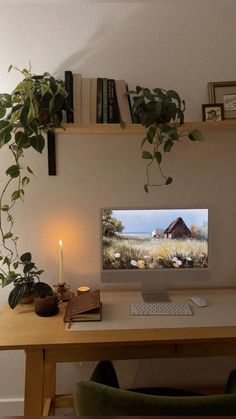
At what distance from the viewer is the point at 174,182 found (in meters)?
1.59

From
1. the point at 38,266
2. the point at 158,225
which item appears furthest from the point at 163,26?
the point at 38,266

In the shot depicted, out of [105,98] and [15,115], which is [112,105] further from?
[15,115]

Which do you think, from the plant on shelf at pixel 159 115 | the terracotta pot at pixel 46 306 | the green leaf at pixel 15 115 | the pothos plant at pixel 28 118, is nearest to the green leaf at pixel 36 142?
the pothos plant at pixel 28 118

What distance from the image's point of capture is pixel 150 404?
0.68m

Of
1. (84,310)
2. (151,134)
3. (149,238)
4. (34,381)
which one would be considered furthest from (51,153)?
(34,381)

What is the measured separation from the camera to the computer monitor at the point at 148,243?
141 cm

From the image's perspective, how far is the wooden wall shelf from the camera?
136 centimetres

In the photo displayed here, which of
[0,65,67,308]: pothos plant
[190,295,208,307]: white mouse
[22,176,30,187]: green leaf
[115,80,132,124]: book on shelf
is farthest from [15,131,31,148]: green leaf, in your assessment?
[190,295,208,307]: white mouse

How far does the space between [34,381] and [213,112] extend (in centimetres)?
151

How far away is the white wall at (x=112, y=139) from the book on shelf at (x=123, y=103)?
0.56 feet

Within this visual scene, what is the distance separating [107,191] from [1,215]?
24.1 inches

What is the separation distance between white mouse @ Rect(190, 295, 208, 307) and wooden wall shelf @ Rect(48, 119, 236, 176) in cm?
88

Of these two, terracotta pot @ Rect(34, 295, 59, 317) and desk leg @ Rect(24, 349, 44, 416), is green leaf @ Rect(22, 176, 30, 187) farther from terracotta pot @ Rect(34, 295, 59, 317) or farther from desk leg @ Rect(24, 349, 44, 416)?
desk leg @ Rect(24, 349, 44, 416)

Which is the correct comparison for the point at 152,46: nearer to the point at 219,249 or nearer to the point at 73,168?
the point at 73,168
